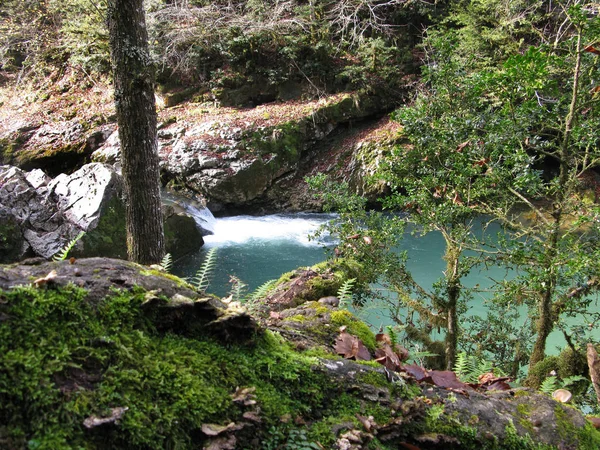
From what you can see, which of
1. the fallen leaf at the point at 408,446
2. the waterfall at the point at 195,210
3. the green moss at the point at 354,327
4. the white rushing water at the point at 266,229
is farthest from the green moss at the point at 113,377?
the waterfall at the point at 195,210

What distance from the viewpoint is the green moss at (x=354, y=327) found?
2.52 meters

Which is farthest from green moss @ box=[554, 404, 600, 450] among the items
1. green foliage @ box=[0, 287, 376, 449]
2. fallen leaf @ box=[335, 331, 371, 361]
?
green foliage @ box=[0, 287, 376, 449]

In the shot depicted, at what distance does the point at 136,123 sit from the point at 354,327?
354 centimetres

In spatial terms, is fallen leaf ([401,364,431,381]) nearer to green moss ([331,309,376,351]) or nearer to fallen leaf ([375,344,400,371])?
fallen leaf ([375,344,400,371])

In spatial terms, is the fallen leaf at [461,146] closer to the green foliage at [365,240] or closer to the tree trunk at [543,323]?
the green foliage at [365,240]

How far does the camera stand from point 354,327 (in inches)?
102

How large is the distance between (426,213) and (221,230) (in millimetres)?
9953

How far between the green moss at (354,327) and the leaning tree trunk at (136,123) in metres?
3.22

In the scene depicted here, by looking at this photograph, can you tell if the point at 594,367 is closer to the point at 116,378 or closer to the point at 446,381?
the point at 446,381

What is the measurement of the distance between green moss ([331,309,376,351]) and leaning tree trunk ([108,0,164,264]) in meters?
3.22

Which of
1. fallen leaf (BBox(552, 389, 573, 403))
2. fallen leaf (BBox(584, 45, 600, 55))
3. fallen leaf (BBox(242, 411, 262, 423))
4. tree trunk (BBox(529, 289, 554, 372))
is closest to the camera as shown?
fallen leaf (BBox(242, 411, 262, 423))

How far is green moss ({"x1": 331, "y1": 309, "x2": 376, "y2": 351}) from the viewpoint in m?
2.52

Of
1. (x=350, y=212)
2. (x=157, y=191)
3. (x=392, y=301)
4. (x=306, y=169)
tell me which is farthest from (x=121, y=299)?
(x=306, y=169)

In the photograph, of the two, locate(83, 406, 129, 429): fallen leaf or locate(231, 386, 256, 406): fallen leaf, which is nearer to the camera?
locate(83, 406, 129, 429): fallen leaf
